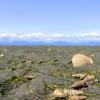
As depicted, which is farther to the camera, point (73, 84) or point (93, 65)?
point (93, 65)

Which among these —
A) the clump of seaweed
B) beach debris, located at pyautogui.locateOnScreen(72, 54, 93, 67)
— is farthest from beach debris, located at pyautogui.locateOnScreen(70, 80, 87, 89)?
beach debris, located at pyautogui.locateOnScreen(72, 54, 93, 67)

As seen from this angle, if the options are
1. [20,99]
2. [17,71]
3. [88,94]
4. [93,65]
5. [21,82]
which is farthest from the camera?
[93,65]

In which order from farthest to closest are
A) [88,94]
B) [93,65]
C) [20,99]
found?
[93,65] → [88,94] → [20,99]

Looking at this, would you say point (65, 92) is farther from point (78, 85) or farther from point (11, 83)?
point (11, 83)

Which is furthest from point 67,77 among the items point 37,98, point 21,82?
point 37,98

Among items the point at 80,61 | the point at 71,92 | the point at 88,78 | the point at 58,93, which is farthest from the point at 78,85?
the point at 80,61

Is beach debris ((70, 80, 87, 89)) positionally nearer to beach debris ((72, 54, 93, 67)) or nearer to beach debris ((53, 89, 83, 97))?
beach debris ((53, 89, 83, 97))

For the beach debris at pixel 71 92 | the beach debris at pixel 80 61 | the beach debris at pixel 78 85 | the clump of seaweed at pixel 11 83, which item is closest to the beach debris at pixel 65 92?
the beach debris at pixel 71 92

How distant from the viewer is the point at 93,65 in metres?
14.7

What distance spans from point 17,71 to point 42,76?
73.5 inches

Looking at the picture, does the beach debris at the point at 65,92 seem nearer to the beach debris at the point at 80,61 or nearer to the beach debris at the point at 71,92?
the beach debris at the point at 71,92

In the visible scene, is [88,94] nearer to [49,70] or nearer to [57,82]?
[57,82]

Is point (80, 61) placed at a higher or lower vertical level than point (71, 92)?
higher

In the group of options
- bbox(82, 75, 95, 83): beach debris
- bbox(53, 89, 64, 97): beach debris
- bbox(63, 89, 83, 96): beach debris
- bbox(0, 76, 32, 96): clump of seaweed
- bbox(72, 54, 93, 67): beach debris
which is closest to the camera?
bbox(53, 89, 64, 97): beach debris
